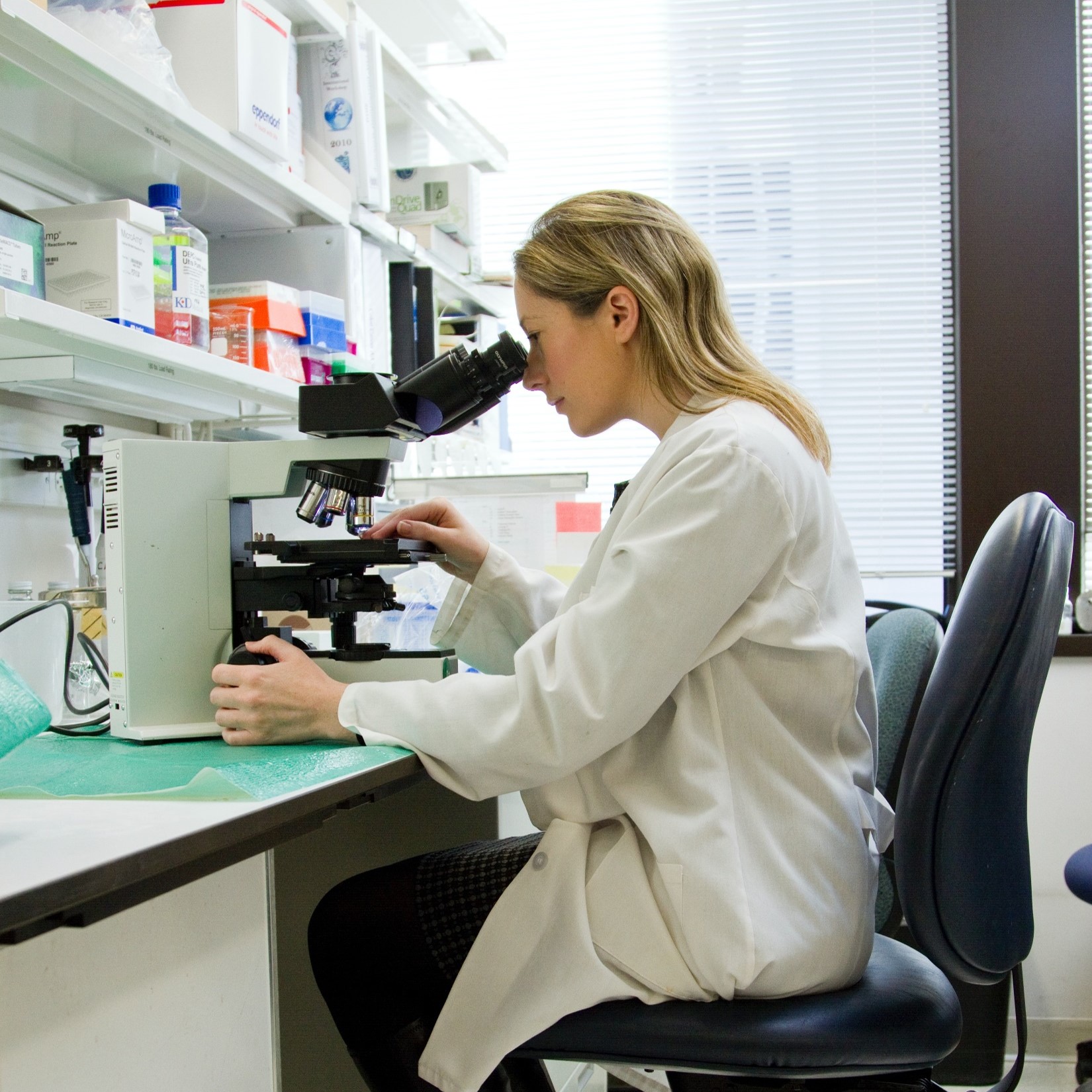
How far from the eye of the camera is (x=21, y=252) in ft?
3.81

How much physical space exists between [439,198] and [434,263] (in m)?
0.19

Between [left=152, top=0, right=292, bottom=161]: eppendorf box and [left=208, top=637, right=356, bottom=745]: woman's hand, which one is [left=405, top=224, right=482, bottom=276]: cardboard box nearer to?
[left=152, top=0, right=292, bottom=161]: eppendorf box

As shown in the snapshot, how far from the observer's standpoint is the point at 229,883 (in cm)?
85

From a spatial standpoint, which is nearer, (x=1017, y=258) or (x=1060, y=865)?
(x=1060, y=865)

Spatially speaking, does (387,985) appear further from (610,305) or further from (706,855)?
(610,305)

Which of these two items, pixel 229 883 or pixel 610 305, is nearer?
pixel 229 883

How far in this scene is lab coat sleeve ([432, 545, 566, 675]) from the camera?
148cm

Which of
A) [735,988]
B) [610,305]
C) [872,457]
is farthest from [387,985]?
[872,457]

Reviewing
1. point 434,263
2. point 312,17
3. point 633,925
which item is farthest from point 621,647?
point 434,263

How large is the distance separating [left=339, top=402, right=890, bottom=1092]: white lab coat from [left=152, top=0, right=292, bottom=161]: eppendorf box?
875 millimetres

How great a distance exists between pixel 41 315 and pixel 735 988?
3.05 ft

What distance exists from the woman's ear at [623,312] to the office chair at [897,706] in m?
0.61

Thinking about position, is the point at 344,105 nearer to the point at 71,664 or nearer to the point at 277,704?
the point at 71,664

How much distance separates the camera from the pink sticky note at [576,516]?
236 centimetres
